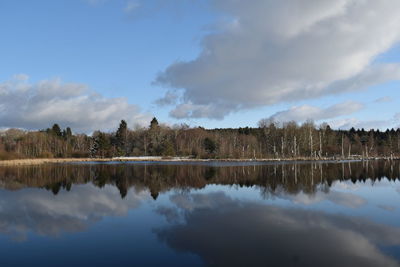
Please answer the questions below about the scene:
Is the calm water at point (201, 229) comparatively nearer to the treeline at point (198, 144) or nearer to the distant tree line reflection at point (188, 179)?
the distant tree line reflection at point (188, 179)

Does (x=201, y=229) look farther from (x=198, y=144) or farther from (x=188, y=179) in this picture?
(x=198, y=144)

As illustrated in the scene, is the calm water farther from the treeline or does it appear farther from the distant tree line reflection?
the treeline

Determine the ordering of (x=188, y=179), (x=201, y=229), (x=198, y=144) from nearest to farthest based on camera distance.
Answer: (x=201, y=229) → (x=188, y=179) → (x=198, y=144)

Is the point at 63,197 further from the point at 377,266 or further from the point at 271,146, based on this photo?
the point at 271,146

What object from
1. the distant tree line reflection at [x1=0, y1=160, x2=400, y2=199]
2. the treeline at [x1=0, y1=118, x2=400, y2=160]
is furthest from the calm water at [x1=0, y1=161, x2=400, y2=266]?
the treeline at [x1=0, y1=118, x2=400, y2=160]

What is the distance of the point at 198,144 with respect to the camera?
110750mm

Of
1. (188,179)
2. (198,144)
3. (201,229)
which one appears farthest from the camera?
(198,144)

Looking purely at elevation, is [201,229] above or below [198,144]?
below

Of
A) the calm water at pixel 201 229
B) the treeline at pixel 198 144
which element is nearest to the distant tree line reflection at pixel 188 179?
the calm water at pixel 201 229

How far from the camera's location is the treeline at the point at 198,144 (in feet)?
315

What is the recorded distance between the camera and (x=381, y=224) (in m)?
14.7

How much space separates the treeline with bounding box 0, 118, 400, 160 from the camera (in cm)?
9612

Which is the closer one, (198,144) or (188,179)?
(188,179)

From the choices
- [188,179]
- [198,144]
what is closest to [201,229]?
[188,179]
